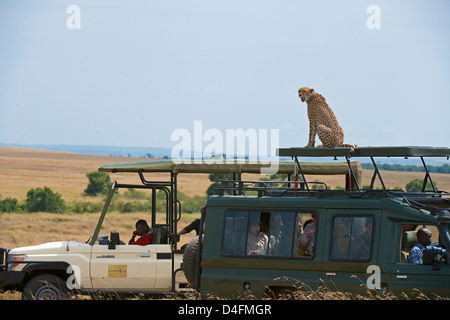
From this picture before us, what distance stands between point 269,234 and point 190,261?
1.07 m

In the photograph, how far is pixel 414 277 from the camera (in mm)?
9523

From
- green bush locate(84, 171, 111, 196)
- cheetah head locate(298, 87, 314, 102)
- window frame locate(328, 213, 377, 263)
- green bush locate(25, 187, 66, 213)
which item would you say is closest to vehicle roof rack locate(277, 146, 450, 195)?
window frame locate(328, 213, 377, 263)

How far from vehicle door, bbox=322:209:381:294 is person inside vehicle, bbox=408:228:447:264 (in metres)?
0.52

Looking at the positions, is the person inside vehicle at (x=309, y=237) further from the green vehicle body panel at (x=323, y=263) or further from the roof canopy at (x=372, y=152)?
the roof canopy at (x=372, y=152)

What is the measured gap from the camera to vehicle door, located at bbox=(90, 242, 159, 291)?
1101cm

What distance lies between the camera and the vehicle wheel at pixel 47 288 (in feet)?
36.0

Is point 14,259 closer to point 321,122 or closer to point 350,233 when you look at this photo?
point 350,233

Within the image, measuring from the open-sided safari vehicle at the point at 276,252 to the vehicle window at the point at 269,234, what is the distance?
Result: 12mm

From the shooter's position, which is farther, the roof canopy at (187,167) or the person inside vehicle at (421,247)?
the roof canopy at (187,167)

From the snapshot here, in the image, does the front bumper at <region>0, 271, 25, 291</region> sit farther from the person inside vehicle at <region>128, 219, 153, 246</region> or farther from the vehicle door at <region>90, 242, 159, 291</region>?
the person inside vehicle at <region>128, 219, 153, 246</region>

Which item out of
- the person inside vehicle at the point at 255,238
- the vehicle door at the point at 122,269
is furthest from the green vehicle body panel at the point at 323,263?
the vehicle door at the point at 122,269

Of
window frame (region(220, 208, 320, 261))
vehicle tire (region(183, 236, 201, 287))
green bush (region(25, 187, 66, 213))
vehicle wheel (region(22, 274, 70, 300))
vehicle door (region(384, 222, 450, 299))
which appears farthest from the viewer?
green bush (region(25, 187, 66, 213))

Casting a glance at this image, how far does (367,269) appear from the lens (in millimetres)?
9641
